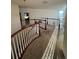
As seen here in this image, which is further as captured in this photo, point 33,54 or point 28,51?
point 28,51

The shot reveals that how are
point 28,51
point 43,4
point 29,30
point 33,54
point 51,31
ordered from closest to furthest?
point 33,54 < point 28,51 < point 51,31 < point 29,30 < point 43,4

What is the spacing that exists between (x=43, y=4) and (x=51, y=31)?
9.51 feet
